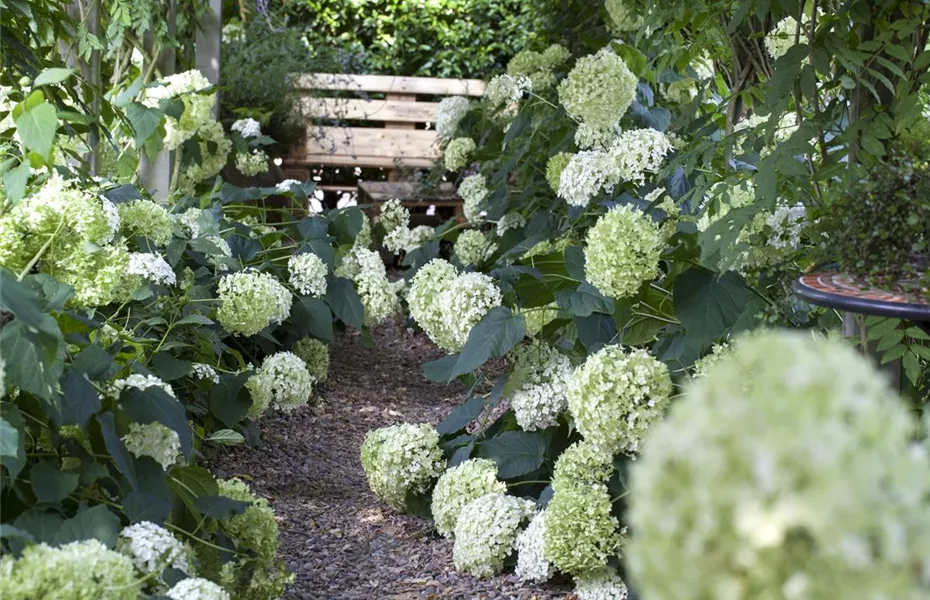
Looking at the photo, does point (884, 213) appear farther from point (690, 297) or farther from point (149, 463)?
point (149, 463)

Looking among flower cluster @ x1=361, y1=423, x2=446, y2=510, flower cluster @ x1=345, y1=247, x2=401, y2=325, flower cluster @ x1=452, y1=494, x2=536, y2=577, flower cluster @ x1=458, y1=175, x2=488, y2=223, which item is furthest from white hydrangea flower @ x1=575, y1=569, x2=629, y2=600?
flower cluster @ x1=458, y1=175, x2=488, y2=223

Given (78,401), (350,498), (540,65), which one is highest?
(78,401)

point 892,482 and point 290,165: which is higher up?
point 892,482

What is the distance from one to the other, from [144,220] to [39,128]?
1.10 m

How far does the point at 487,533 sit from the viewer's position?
7.64ft

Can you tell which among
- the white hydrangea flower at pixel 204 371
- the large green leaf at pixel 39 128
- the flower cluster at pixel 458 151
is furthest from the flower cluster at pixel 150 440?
the flower cluster at pixel 458 151

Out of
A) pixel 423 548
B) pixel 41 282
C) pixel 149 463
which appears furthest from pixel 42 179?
pixel 423 548

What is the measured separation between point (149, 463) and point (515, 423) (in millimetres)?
1219

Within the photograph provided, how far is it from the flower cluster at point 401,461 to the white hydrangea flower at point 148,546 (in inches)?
43.2

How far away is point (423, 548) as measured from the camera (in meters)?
2.63

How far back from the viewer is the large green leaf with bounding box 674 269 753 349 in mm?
2152

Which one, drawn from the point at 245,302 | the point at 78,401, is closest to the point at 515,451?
the point at 245,302

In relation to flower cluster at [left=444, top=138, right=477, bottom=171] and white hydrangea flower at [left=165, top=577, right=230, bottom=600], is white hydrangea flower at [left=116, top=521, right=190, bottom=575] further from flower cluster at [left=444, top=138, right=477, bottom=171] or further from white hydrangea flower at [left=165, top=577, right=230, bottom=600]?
flower cluster at [left=444, top=138, right=477, bottom=171]

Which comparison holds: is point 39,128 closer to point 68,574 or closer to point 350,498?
point 68,574
